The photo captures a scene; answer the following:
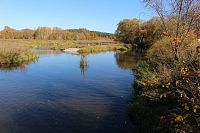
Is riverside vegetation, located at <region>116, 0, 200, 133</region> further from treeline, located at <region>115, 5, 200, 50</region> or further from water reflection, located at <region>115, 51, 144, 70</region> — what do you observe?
water reflection, located at <region>115, 51, 144, 70</region>

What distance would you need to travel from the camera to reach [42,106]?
568 inches

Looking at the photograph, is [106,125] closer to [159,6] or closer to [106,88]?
[159,6]

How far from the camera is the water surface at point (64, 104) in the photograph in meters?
11.4

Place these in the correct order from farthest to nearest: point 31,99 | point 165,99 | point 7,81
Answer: point 7,81 → point 31,99 → point 165,99

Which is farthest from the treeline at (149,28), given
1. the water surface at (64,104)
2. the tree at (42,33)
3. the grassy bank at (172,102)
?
the tree at (42,33)

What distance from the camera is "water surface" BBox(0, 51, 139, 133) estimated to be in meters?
11.4

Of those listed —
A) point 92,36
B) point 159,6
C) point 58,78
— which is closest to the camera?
point 159,6

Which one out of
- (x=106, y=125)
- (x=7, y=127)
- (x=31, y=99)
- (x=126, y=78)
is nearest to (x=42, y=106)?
(x=31, y=99)

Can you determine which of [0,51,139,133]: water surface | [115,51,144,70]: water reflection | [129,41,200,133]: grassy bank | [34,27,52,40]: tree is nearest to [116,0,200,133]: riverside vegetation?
[129,41,200,133]: grassy bank

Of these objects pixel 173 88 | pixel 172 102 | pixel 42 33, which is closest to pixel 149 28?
pixel 172 102

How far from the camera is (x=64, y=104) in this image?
48.8 feet

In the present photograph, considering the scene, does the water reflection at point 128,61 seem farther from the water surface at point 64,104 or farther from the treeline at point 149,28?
the water surface at point 64,104

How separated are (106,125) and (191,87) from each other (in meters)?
5.49

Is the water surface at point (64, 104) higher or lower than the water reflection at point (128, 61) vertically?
lower
